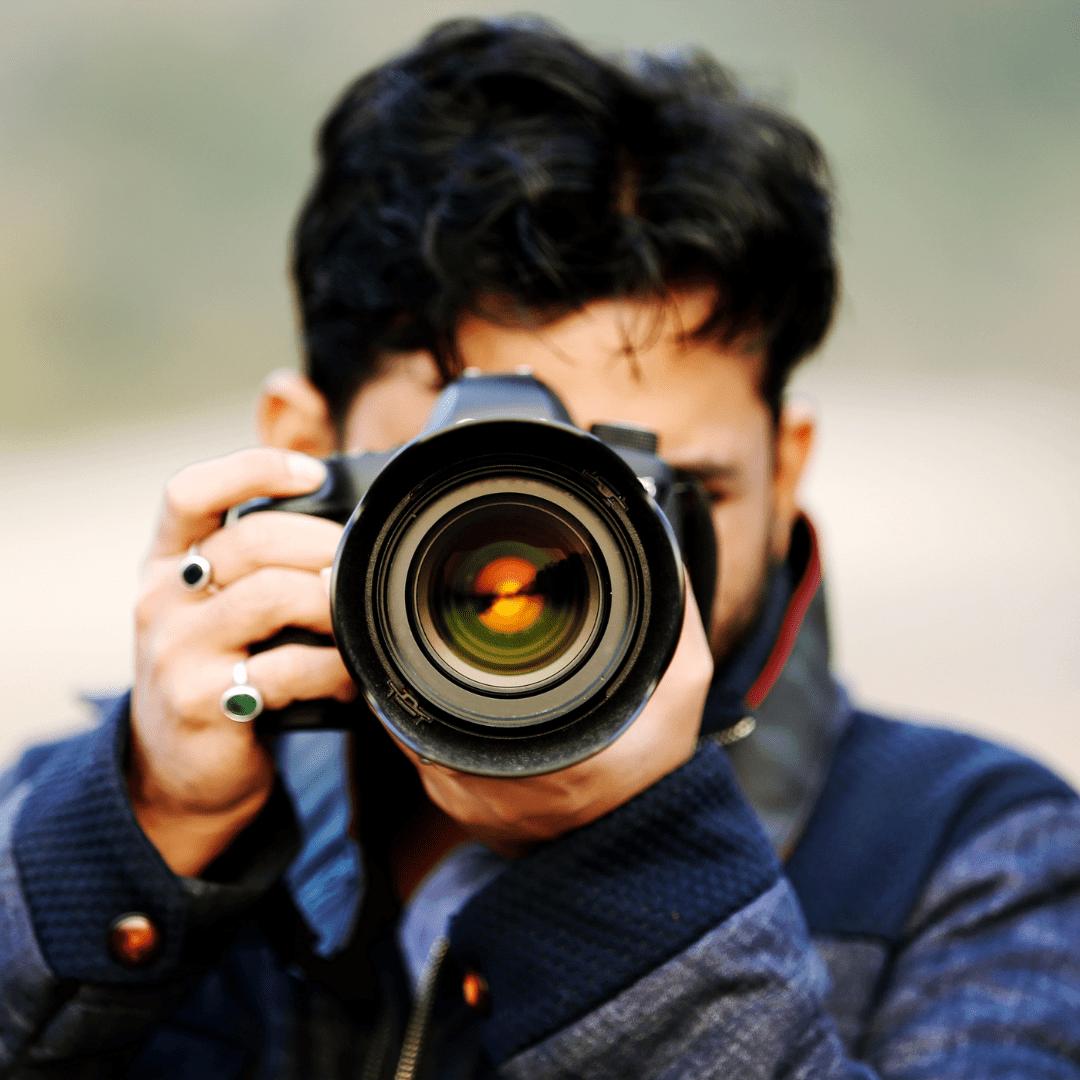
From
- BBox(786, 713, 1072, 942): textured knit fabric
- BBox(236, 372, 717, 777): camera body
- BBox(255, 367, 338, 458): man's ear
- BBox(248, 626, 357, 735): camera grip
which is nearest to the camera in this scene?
BBox(236, 372, 717, 777): camera body

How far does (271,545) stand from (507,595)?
128mm

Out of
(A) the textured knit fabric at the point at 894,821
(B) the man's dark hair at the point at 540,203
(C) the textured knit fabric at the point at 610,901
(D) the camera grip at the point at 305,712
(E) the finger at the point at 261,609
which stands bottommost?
(A) the textured knit fabric at the point at 894,821

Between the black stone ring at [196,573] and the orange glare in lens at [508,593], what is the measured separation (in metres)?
0.15

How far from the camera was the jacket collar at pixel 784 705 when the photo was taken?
0.71m

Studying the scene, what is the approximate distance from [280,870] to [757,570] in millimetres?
369

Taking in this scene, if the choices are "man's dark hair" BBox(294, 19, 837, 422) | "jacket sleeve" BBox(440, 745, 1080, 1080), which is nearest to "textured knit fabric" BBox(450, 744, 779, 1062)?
"jacket sleeve" BBox(440, 745, 1080, 1080)

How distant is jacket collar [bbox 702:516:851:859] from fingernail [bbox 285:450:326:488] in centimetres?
29

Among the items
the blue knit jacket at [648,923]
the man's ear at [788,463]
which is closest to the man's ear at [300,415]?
the blue knit jacket at [648,923]

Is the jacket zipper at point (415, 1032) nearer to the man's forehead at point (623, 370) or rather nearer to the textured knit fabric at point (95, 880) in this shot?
the textured knit fabric at point (95, 880)

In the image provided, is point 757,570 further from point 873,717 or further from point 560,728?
point 560,728

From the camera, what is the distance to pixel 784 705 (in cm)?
75

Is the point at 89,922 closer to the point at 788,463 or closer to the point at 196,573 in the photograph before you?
the point at 196,573

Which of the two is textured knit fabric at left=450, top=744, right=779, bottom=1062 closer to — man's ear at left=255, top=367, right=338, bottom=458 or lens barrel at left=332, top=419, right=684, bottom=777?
lens barrel at left=332, top=419, right=684, bottom=777

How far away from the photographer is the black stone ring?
0.56m
